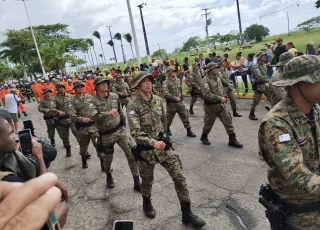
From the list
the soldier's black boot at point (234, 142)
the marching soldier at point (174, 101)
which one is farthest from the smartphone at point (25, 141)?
the marching soldier at point (174, 101)

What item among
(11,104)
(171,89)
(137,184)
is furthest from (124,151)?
(11,104)

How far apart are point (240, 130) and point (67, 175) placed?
422 centimetres

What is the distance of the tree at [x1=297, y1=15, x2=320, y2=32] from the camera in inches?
3007

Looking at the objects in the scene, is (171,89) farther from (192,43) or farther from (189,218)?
(192,43)

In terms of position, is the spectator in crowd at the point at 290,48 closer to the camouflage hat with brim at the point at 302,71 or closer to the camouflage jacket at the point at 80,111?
the camouflage jacket at the point at 80,111

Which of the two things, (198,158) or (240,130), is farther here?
(240,130)

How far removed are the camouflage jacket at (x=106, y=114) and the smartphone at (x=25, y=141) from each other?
2.69 meters

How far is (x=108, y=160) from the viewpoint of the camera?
4.82 meters

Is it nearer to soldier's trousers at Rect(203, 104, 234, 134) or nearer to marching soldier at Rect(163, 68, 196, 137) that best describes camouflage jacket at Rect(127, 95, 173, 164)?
soldier's trousers at Rect(203, 104, 234, 134)

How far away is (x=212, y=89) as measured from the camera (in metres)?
6.06

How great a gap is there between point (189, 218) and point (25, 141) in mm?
2231

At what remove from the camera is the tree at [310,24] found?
76375mm

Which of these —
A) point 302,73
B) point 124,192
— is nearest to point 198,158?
point 124,192

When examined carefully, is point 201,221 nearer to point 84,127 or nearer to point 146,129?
point 146,129
